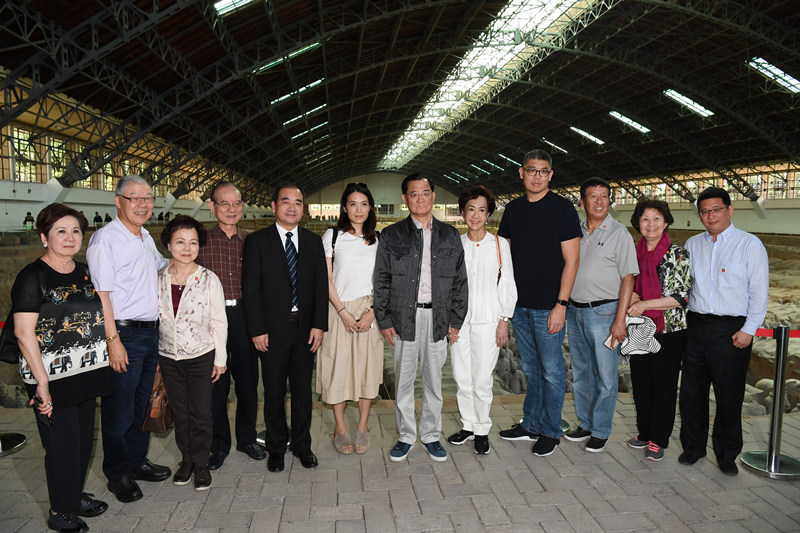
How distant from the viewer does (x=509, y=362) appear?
10648mm

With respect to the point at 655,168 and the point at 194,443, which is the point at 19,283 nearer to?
the point at 194,443

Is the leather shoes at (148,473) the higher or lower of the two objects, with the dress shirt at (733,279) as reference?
lower

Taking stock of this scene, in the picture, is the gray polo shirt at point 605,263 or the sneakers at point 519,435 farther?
the sneakers at point 519,435

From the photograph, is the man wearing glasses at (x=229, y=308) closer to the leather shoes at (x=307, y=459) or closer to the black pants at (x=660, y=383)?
the leather shoes at (x=307, y=459)

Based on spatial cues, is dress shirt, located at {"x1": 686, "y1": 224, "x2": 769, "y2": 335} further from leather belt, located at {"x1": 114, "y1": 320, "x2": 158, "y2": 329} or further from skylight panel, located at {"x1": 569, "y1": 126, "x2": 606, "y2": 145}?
skylight panel, located at {"x1": 569, "y1": 126, "x2": 606, "y2": 145}

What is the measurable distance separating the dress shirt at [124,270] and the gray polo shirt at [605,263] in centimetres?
335

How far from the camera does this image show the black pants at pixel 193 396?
144 inches

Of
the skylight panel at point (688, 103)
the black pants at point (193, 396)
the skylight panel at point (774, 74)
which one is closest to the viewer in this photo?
the black pants at point (193, 396)

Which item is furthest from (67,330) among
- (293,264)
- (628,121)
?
(628,121)

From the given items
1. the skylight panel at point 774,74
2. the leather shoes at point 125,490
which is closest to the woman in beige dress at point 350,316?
the leather shoes at point 125,490

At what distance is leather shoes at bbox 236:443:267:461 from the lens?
4.12 metres

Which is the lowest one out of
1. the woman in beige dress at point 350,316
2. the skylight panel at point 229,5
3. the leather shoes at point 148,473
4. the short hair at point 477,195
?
the leather shoes at point 148,473

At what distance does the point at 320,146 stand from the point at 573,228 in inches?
1484

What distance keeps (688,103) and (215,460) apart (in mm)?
30376
